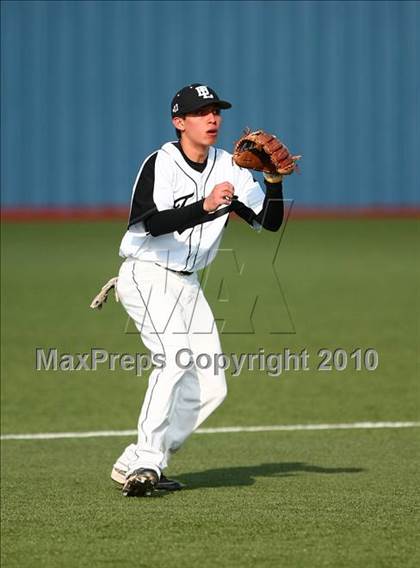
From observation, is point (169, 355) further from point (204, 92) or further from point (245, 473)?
point (204, 92)

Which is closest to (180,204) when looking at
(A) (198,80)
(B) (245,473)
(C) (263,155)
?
(C) (263,155)

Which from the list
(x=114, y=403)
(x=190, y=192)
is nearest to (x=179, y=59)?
(x=114, y=403)

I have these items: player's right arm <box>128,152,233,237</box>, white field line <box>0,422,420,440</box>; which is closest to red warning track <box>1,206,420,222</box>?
white field line <box>0,422,420,440</box>

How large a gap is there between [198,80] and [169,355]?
18590 millimetres

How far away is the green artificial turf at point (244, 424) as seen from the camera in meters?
5.32

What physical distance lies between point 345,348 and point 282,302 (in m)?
3.45

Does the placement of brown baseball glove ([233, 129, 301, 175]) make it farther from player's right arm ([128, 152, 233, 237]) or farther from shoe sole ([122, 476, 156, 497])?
shoe sole ([122, 476, 156, 497])

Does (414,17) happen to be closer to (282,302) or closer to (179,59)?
(179,59)

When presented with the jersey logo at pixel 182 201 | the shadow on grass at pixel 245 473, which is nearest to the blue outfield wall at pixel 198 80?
the shadow on grass at pixel 245 473

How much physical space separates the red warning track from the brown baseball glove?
18.2 m

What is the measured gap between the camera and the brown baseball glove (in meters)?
6.44

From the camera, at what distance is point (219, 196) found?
6098mm

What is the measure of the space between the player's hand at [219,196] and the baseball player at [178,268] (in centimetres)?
20

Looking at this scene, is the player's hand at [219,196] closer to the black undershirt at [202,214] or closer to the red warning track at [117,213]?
the black undershirt at [202,214]
